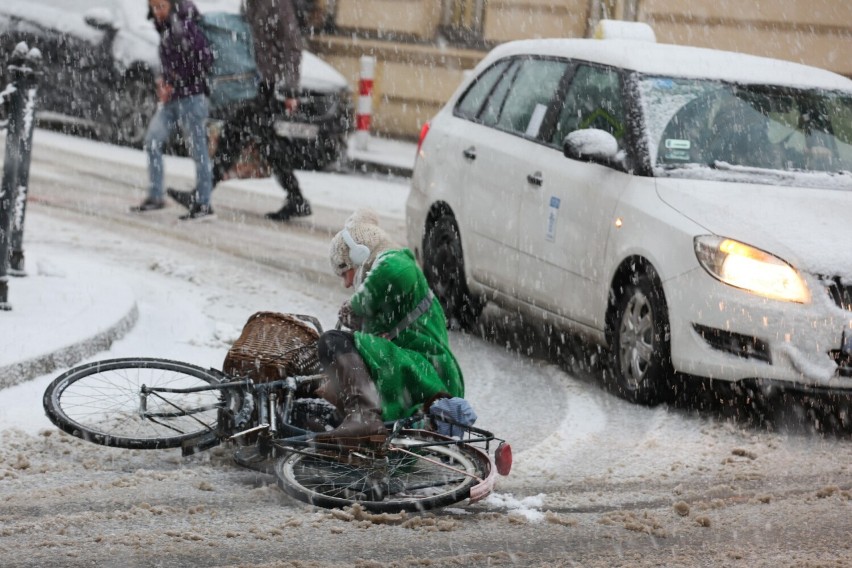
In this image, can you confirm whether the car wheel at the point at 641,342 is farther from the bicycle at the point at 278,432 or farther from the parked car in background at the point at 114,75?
the parked car in background at the point at 114,75

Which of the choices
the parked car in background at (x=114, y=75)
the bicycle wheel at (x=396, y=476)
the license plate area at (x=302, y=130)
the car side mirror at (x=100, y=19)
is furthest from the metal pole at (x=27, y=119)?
the car side mirror at (x=100, y=19)

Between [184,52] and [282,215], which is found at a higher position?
[184,52]

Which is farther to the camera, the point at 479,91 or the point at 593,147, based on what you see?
the point at 479,91

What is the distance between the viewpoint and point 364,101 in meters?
19.0

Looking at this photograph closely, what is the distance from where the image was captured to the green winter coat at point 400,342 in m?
5.99

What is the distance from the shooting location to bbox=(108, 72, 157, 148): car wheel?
55.8ft

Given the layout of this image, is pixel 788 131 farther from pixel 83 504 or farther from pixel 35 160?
pixel 35 160

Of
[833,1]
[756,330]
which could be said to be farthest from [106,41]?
[756,330]

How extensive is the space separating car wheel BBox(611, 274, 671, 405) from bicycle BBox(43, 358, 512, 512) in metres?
1.37

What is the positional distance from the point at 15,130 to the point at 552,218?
2.85 meters

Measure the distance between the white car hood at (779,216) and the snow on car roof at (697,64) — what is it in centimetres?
84

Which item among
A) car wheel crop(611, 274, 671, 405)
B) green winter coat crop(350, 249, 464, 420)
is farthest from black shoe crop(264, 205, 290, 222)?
green winter coat crop(350, 249, 464, 420)

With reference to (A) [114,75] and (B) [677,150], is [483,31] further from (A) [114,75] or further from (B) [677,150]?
(B) [677,150]

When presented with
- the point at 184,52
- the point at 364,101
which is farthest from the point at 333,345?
the point at 364,101
